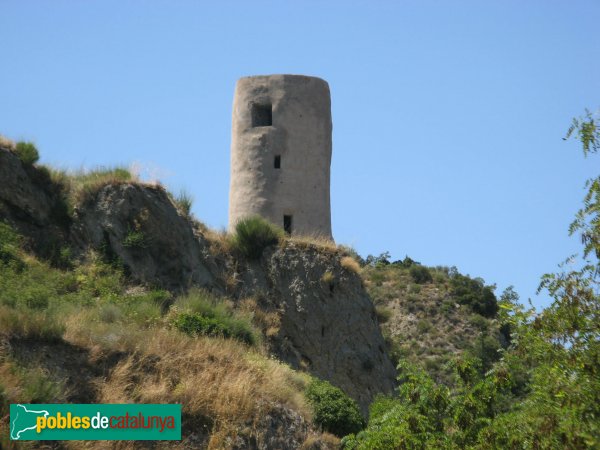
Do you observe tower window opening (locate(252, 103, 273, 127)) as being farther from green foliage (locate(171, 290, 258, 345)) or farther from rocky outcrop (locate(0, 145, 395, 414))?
green foliage (locate(171, 290, 258, 345))

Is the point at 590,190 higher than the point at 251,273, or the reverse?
the point at 251,273

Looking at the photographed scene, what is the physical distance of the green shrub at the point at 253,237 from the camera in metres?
26.4

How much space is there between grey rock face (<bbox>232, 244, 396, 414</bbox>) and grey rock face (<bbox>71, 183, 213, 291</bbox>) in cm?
185

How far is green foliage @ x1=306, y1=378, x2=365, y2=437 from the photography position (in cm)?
1916

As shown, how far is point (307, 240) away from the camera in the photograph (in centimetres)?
2697

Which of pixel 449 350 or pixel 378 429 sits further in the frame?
pixel 449 350

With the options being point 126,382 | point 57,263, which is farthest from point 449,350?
point 126,382

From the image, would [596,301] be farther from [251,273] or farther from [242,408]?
[251,273]

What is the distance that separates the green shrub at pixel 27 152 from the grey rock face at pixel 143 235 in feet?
5.45

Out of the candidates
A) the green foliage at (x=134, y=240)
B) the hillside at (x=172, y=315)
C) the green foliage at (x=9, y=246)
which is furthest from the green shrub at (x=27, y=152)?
the green foliage at (x=134, y=240)

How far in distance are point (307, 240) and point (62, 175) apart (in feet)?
21.8

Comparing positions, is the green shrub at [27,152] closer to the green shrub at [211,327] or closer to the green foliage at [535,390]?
the green shrub at [211,327]

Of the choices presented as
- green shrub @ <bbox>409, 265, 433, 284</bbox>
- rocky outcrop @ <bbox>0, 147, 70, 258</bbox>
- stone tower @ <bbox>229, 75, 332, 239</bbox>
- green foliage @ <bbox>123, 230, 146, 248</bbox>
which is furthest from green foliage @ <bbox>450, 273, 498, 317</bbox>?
rocky outcrop @ <bbox>0, 147, 70, 258</bbox>

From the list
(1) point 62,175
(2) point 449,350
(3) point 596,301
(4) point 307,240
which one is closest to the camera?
(3) point 596,301
